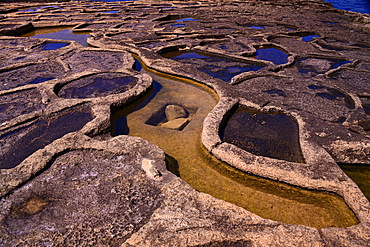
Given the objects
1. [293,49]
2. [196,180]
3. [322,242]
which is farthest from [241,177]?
[293,49]

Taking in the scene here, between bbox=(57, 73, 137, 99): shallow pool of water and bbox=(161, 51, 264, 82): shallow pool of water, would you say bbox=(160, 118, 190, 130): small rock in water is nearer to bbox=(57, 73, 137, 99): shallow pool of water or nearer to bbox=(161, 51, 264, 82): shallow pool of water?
bbox=(57, 73, 137, 99): shallow pool of water

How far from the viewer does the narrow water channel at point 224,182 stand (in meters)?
2.38

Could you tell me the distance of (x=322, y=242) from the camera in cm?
192

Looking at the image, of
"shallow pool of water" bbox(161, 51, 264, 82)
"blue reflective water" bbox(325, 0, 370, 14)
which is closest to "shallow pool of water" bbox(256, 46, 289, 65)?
"shallow pool of water" bbox(161, 51, 264, 82)

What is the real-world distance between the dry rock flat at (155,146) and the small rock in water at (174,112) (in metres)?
0.02

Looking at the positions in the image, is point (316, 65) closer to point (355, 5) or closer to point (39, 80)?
point (39, 80)

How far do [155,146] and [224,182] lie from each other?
2.81 feet

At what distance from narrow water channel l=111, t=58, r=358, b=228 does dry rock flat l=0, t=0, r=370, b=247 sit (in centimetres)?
8

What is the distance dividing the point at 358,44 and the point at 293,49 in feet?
6.95

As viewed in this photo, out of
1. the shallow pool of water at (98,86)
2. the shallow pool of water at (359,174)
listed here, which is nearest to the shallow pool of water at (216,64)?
the shallow pool of water at (98,86)

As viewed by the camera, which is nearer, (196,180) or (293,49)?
(196,180)

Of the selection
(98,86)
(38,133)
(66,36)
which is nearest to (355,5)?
(66,36)

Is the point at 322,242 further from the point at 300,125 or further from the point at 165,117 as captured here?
the point at 165,117

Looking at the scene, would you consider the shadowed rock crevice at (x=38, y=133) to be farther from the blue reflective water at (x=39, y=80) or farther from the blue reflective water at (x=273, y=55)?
the blue reflective water at (x=273, y=55)
